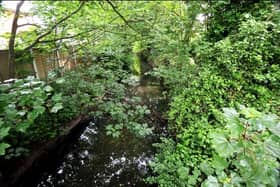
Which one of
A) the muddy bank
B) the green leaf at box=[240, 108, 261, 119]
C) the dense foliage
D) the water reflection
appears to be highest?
the green leaf at box=[240, 108, 261, 119]

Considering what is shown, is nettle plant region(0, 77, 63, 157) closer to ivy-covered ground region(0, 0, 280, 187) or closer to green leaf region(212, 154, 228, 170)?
ivy-covered ground region(0, 0, 280, 187)

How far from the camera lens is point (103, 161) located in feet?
15.5

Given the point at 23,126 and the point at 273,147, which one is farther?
the point at 23,126

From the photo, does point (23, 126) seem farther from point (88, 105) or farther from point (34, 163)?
point (34, 163)

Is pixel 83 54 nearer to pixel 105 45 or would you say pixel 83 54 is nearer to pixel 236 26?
pixel 105 45

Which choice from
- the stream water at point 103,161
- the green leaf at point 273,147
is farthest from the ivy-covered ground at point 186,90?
the stream water at point 103,161

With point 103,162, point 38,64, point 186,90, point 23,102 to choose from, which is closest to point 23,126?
point 23,102

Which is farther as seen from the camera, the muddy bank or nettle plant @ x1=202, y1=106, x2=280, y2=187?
the muddy bank

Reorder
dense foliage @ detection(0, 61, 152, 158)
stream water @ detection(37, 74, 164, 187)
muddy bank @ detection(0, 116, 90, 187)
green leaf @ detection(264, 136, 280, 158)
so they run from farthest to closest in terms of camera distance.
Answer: stream water @ detection(37, 74, 164, 187) < muddy bank @ detection(0, 116, 90, 187) < dense foliage @ detection(0, 61, 152, 158) < green leaf @ detection(264, 136, 280, 158)

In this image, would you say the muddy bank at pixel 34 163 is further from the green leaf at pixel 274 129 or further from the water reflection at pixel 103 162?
the green leaf at pixel 274 129

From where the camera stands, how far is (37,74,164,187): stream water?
162 inches

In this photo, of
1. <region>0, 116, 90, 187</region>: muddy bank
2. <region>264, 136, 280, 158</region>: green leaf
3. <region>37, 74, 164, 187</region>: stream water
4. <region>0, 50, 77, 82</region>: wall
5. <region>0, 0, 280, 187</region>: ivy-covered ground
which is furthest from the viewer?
<region>0, 50, 77, 82</region>: wall

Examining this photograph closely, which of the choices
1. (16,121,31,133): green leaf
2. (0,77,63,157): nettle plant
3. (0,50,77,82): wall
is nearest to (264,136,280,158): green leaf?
(0,77,63,157): nettle plant

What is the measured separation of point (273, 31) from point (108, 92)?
9.59 feet
